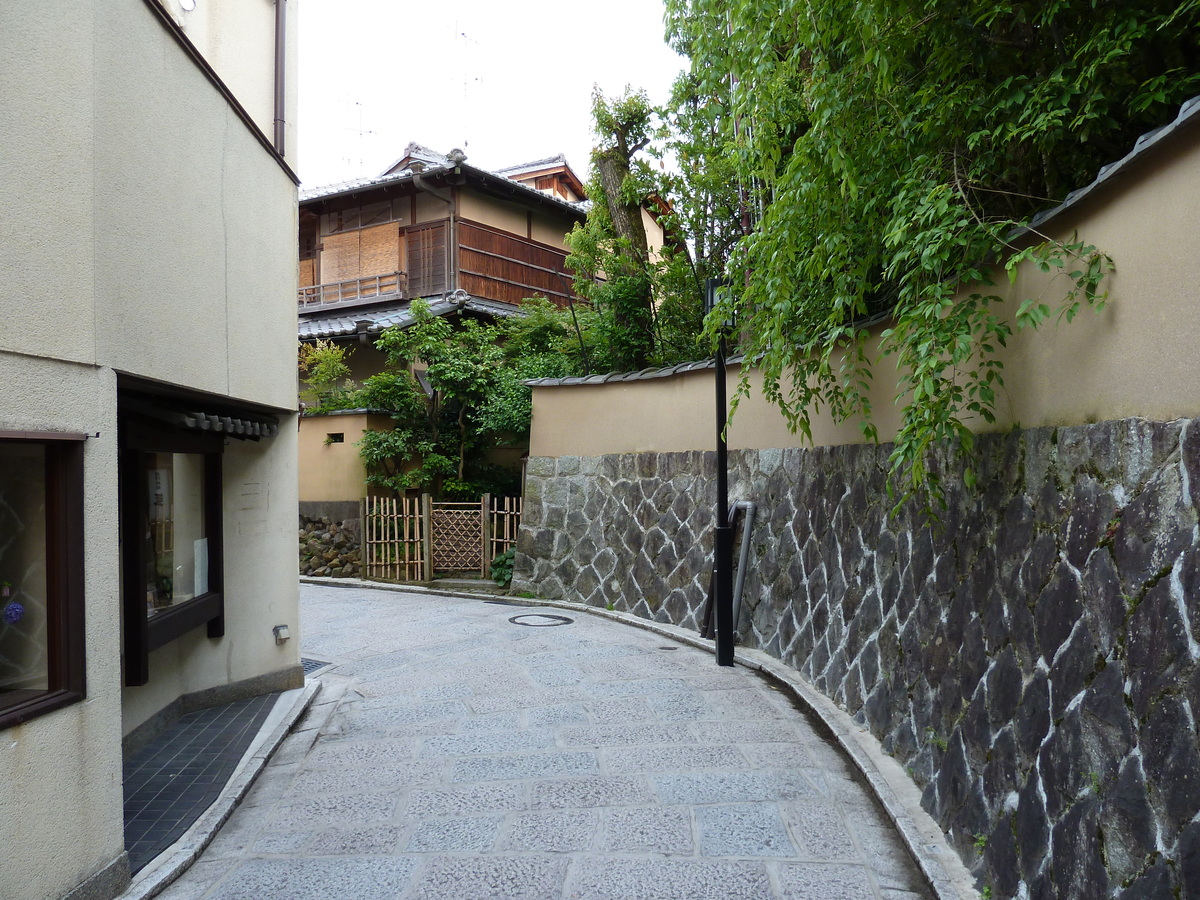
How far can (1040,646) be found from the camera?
3412 millimetres

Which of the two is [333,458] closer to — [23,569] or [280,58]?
[280,58]

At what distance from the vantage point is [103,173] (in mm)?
4043

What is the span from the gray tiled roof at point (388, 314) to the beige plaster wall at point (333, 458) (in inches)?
83.2

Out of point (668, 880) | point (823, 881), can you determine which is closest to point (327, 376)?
point (668, 880)

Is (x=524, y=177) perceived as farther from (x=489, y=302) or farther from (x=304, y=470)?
(x=304, y=470)

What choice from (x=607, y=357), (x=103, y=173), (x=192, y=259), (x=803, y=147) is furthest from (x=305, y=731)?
(x=607, y=357)

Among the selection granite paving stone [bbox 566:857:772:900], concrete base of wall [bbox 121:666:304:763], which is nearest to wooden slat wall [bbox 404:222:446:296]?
concrete base of wall [bbox 121:666:304:763]

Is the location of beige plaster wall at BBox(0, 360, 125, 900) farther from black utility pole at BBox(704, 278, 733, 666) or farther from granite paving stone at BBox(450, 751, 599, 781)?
black utility pole at BBox(704, 278, 733, 666)

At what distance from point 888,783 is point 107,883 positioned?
421cm

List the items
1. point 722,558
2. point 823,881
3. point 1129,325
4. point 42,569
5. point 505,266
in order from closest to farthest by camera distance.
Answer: point 1129,325 < point 42,569 < point 823,881 < point 722,558 < point 505,266

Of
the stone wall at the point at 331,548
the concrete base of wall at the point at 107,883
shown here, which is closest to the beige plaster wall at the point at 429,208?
the stone wall at the point at 331,548

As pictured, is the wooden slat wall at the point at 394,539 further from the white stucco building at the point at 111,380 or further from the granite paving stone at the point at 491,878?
the granite paving stone at the point at 491,878

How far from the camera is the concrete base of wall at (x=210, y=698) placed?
597 centimetres

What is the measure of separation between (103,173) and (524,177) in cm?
2370
